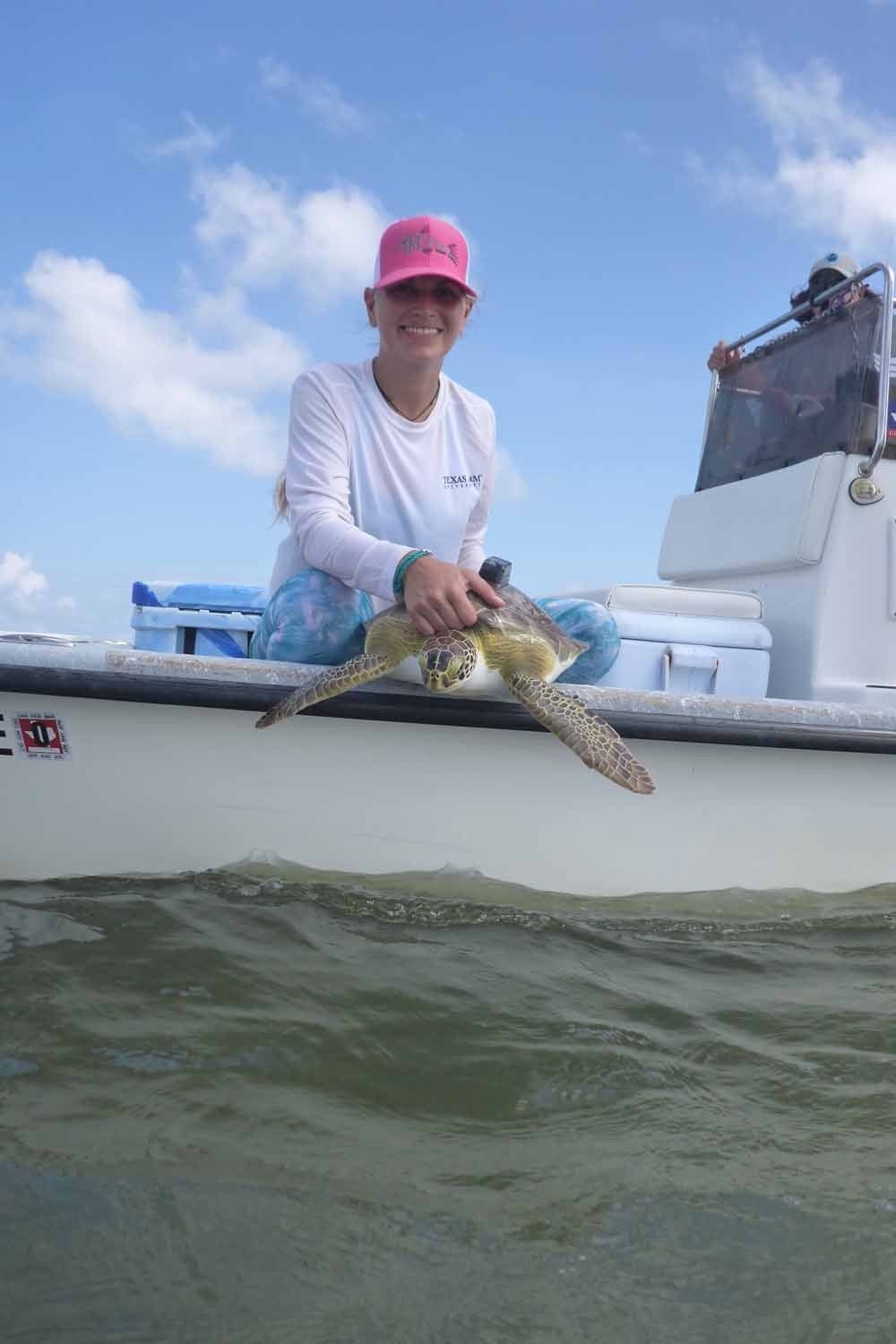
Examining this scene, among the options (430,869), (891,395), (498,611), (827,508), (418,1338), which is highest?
(891,395)

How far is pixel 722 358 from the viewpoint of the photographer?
526cm

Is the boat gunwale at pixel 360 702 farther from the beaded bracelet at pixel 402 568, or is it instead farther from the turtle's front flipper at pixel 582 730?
the beaded bracelet at pixel 402 568

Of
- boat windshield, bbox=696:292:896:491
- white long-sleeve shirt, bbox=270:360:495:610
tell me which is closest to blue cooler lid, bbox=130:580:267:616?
white long-sleeve shirt, bbox=270:360:495:610

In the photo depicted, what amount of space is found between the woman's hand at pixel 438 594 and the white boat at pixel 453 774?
1.15 ft

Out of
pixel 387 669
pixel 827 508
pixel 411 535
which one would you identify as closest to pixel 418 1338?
pixel 387 669

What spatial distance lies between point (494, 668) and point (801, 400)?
262 cm

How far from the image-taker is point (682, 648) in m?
3.58

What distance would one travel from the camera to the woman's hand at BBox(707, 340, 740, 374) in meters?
5.24

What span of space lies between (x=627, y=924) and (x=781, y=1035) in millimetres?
790

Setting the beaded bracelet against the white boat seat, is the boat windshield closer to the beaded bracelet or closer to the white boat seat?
the white boat seat

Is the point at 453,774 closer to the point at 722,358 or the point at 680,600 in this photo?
the point at 680,600

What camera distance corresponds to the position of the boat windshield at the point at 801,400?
4168 millimetres

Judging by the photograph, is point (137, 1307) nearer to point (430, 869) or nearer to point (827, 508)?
point (430, 869)

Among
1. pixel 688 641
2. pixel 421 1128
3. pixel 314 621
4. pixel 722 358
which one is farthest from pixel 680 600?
pixel 421 1128
